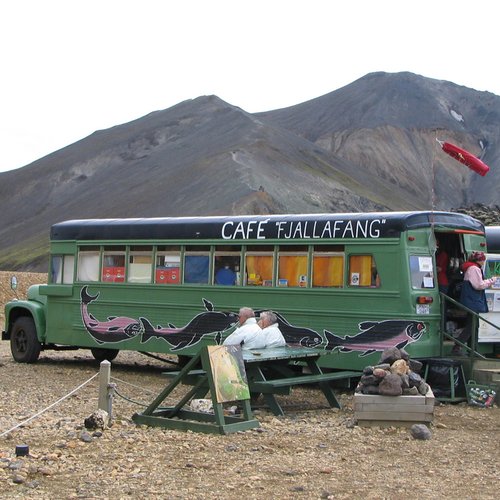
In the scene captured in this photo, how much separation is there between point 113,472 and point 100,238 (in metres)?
9.01

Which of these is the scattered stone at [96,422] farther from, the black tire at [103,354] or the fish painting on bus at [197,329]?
the black tire at [103,354]

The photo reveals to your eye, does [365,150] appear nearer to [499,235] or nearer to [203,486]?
[499,235]

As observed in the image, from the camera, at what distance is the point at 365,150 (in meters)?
104

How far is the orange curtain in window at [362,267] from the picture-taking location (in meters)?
13.1

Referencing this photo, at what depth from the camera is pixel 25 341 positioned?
17.4 metres

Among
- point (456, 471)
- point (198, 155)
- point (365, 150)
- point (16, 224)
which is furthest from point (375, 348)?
point (365, 150)

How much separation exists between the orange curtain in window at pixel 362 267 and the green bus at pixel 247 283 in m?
0.01

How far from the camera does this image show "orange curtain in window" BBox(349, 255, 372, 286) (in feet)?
42.9

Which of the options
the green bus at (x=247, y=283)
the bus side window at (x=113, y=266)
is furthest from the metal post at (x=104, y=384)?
the bus side window at (x=113, y=266)

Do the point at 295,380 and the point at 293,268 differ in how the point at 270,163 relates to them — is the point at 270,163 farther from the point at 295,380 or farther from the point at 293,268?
the point at 295,380

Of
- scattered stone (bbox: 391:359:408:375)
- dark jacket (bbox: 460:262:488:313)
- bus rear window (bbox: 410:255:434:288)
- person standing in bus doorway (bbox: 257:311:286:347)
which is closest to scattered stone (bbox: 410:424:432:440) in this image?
scattered stone (bbox: 391:359:408:375)

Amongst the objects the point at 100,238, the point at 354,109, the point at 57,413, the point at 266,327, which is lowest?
the point at 57,413

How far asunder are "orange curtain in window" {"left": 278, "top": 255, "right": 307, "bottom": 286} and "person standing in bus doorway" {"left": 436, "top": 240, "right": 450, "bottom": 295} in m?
1.87

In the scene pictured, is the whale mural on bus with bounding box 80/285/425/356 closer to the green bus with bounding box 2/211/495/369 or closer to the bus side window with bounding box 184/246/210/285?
the green bus with bounding box 2/211/495/369
